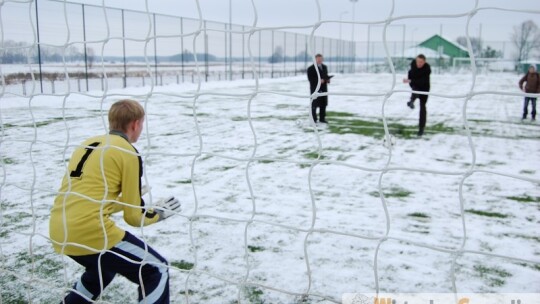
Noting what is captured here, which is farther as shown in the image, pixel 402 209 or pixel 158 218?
pixel 402 209

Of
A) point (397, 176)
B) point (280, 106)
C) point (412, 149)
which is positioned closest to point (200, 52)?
point (280, 106)

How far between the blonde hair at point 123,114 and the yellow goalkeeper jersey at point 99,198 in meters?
0.04

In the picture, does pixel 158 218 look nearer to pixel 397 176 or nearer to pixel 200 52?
pixel 397 176

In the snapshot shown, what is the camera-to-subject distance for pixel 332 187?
482 centimetres

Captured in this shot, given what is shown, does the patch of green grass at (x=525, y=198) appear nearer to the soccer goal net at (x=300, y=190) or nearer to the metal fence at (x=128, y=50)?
the soccer goal net at (x=300, y=190)

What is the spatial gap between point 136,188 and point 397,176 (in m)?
3.85

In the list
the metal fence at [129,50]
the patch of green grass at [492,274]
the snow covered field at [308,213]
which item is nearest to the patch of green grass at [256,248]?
the snow covered field at [308,213]

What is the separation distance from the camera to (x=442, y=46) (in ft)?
124

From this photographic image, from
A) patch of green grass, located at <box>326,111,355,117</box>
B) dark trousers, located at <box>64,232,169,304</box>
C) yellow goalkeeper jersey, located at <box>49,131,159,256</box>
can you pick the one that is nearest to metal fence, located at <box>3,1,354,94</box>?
patch of green grass, located at <box>326,111,355,117</box>

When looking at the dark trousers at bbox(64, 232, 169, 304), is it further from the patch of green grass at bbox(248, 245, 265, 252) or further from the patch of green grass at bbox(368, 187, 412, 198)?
the patch of green grass at bbox(368, 187, 412, 198)

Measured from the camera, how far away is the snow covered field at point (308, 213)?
101 inches

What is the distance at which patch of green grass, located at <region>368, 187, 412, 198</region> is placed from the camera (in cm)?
452

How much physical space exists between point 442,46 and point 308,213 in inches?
1488

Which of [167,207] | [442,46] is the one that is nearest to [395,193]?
[167,207]
